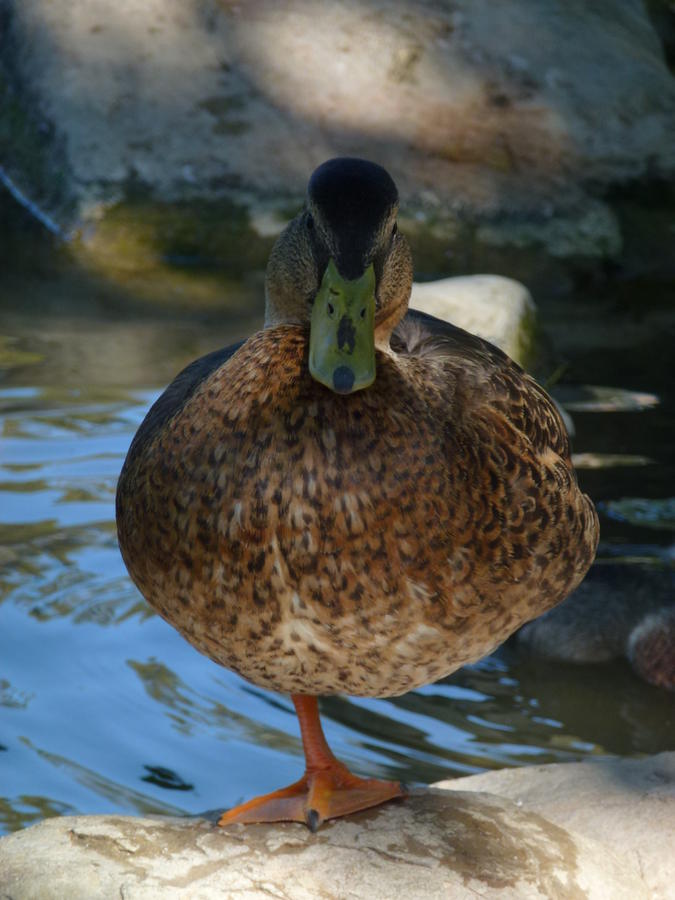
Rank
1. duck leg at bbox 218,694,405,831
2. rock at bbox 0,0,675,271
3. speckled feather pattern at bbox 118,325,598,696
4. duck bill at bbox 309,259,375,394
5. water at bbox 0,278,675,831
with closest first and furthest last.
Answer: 1. duck bill at bbox 309,259,375,394
2. speckled feather pattern at bbox 118,325,598,696
3. duck leg at bbox 218,694,405,831
4. water at bbox 0,278,675,831
5. rock at bbox 0,0,675,271

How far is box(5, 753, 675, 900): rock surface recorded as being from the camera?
2.81 meters

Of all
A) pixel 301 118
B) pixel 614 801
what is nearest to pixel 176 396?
pixel 614 801

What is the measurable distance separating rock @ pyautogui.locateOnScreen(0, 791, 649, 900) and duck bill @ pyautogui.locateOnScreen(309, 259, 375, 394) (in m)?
1.08

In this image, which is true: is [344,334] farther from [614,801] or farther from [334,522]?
[614,801]

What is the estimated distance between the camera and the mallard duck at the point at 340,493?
255 centimetres

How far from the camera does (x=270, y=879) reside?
284cm

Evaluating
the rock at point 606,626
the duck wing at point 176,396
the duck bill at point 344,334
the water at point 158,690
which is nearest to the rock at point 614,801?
the water at point 158,690

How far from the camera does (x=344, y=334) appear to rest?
2.47 metres

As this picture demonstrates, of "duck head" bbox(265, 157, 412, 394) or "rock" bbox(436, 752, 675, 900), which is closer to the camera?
"duck head" bbox(265, 157, 412, 394)

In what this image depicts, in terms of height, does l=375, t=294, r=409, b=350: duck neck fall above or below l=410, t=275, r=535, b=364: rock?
above

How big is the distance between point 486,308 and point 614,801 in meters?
3.59

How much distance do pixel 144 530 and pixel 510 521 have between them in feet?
2.49

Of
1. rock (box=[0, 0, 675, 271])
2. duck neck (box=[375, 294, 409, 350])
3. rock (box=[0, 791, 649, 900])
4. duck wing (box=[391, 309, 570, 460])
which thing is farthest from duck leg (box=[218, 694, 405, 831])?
rock (box=[0, 0, 675, 271])

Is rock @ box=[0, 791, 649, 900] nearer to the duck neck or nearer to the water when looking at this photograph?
the water
